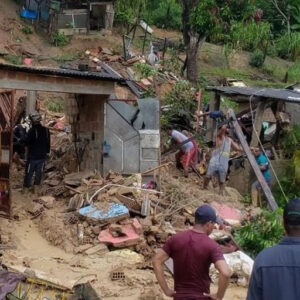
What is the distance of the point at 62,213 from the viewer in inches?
479

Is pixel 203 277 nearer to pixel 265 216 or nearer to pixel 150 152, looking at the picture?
pixel 265 216

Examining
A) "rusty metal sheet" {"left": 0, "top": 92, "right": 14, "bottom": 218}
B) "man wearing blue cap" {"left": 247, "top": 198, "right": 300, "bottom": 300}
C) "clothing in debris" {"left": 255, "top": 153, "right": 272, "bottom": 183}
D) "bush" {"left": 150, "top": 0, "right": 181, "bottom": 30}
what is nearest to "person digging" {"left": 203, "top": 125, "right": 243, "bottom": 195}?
"clothing in debris" {"left": 255, "top": 153, "right": 272, "bottom": 183}

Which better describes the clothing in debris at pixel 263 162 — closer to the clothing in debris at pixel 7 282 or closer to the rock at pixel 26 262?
the rock at pixel 26 262

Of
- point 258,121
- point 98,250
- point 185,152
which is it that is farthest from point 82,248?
point 258,121

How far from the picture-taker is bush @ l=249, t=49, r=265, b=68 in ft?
110

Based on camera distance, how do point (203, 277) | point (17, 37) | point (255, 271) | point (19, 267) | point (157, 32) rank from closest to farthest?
1. point (255, 271)
2. point (203, 277)
3. point (19, 267)
4. point (17, 37)
5. point (157, 32)

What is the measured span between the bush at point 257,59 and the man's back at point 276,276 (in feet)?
100

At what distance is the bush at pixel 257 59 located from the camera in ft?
110

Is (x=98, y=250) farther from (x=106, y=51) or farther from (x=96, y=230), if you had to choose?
(x=106, y=51)

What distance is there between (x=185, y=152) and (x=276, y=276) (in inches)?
453

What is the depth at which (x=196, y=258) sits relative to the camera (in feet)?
17.1

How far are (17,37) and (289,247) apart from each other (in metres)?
26.6

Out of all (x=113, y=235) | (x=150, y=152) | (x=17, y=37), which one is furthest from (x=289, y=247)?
(x=17, y=37)

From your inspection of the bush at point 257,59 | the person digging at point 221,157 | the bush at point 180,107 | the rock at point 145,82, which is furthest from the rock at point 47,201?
the bush at point 257,59
